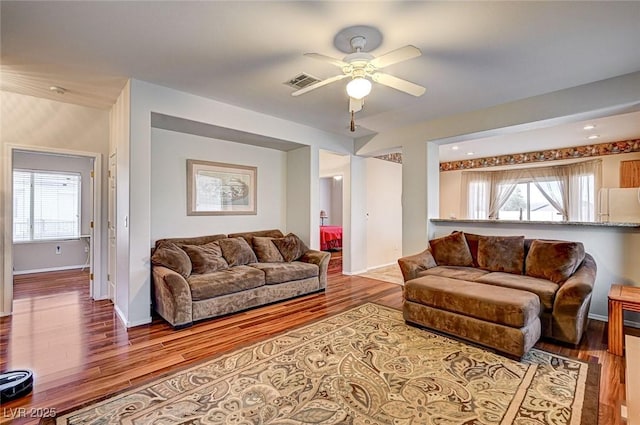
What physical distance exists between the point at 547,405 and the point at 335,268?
4703 mm

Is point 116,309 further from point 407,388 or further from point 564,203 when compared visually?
point 564,203

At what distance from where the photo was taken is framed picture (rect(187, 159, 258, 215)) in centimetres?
438

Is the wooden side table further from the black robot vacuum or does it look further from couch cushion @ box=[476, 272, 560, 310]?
the black robot vacuum

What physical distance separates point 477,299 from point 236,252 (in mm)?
3080

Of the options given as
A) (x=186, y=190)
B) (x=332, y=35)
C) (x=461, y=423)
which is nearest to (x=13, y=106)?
(x=186, y=190)

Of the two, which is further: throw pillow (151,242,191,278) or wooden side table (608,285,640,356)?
throw pillow (151,242,191,278)

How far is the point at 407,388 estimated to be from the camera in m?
2.08

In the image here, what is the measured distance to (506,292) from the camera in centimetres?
279

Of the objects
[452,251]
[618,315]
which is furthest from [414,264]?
[618,315]

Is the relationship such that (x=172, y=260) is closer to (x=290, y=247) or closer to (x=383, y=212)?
(x=290, y=247)

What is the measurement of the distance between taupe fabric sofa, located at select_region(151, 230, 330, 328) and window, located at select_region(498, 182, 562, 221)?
580 cm

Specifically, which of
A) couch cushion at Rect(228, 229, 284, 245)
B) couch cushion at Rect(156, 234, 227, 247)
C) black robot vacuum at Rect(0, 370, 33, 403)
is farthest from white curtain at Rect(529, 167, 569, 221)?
black robot vacuum at Rect(0, 370, 33, 403)

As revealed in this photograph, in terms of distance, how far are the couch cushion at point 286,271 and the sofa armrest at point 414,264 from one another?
4.50 ft

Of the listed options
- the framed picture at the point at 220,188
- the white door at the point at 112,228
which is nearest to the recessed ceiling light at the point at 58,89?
the white door at the point at 112,228
